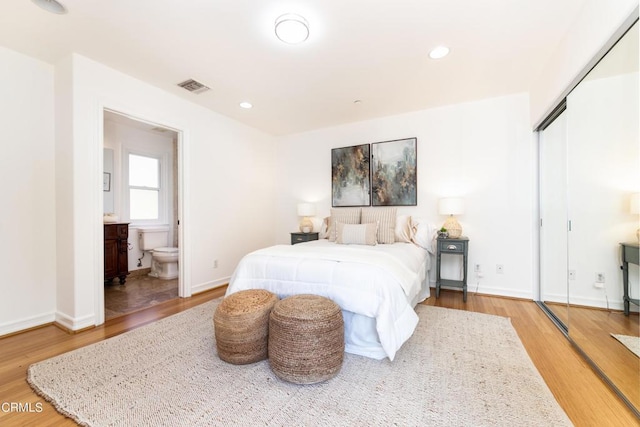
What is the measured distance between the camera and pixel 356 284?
1.97 m

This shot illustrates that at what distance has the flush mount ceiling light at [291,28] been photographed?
1.93m

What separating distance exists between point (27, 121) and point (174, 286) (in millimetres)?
2426

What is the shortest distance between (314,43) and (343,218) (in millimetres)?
2164

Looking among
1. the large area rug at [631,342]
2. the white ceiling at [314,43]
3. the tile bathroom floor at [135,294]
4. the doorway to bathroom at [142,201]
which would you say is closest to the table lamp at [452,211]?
the white ceiling at [314,43]

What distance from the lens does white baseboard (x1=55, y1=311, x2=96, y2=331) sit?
7.89 feet

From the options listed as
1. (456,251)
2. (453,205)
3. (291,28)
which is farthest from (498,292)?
(291,28)

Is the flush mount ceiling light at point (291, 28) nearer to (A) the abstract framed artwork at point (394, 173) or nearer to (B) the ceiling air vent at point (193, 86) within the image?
(B) the ceiling air vent at point (193, 86)

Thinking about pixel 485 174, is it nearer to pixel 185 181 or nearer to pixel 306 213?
pixel 306 213

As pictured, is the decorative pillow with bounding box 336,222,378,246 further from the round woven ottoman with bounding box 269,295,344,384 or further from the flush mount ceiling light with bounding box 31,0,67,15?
the flush mount ceiling light with bounding box 31,0,67,15

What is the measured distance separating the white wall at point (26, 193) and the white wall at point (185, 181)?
13cm

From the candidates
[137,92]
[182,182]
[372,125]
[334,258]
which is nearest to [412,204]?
[372,125]

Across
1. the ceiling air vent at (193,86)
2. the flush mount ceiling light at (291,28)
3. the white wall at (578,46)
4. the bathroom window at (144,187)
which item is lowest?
the bathroom window at (144,187)

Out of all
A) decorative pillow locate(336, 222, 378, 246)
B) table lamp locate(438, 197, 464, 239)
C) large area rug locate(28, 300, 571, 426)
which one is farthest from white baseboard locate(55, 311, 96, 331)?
table lamp locate(438, 197, 464, 239)

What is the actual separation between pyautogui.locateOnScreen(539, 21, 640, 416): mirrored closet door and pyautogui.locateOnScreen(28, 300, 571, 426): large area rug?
479mm
